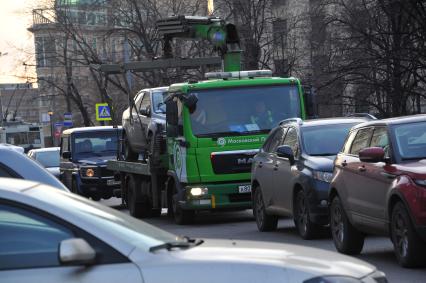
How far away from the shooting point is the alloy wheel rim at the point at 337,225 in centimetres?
1102

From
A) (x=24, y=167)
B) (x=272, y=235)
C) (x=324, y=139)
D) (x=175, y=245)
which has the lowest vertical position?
(x=272, y=235)

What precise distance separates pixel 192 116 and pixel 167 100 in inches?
27.0

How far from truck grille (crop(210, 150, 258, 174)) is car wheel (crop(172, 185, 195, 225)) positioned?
3.38 feet

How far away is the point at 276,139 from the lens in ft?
47.8

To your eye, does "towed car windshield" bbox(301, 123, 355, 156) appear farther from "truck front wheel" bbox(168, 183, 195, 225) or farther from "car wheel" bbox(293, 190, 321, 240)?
"truck front wheel" bbox(168, 183, 195, 225)

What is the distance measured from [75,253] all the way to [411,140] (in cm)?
624

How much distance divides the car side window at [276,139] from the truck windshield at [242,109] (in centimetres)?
176

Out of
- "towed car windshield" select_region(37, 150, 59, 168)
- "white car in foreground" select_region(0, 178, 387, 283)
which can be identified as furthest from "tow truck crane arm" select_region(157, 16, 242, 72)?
"white car in foreground" select_region(0, 178, 387, 283)

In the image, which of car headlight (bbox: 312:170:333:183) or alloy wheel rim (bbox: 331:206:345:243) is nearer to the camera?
alloy wheel rim (bbox: 331:206:345:243)

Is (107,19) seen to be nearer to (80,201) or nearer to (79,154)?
(79,154)

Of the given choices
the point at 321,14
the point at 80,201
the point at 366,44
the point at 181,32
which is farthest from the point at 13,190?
the point at 321,14

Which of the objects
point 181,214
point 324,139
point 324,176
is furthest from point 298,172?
point 181,214

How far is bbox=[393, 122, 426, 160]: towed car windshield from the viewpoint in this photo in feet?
31.8

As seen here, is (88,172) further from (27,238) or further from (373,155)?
(27,238)
